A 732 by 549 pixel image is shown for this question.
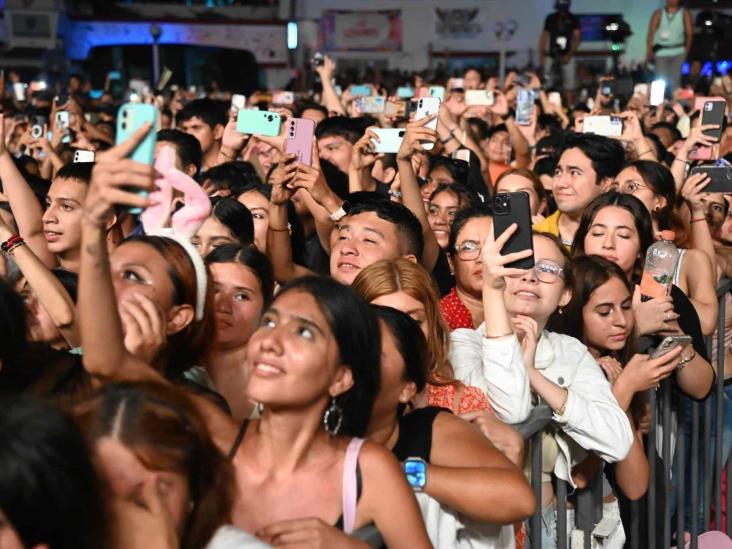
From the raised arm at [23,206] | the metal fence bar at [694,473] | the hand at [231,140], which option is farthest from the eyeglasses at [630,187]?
the raised arm at [23,206]

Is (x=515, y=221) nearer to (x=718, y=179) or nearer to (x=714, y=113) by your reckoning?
(x=718, y=179)

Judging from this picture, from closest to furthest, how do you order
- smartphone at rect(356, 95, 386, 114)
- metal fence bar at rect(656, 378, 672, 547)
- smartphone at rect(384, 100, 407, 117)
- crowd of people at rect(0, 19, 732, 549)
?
1. crowd of people at rect(0, 19, 732, 549)
2. metal fence bar at rect(656, 378, 672, 547)
3. smartphone at rect(384, 100, 407, 117)
4. smartphone at rect(356, 95, 386, 114)

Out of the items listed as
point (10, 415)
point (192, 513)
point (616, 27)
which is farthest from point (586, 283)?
point (616, 27)

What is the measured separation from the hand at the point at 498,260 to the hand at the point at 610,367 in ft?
2.36

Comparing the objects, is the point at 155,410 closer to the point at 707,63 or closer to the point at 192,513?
the point at 192,513

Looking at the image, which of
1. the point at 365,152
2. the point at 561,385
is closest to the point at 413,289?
the point at 561,385

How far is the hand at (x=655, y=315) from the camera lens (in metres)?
3.35

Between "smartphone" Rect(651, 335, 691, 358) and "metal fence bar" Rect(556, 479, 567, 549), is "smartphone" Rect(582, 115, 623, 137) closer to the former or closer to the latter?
"smartphone" Rect(651, 335, 691, 358)

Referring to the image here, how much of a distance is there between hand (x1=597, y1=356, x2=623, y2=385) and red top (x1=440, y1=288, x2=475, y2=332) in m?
0.40

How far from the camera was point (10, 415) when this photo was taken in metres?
1.52

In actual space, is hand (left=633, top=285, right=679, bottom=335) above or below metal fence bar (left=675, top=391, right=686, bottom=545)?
above

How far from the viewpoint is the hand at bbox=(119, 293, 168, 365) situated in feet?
7.39

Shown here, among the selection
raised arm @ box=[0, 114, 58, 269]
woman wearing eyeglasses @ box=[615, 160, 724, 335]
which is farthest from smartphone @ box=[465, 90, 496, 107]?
raised arm @ box=[0, 114, 58, 269]

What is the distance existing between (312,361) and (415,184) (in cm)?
213
